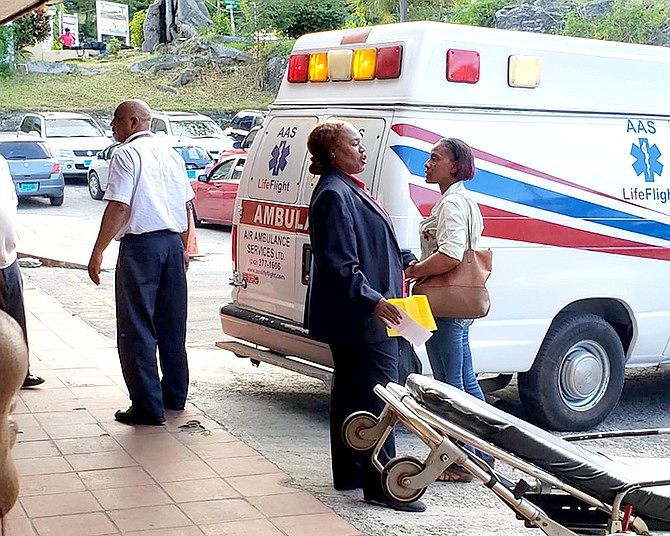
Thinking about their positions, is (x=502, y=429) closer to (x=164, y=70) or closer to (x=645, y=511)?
(x=645, y=511)

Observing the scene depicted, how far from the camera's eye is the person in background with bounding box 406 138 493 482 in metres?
5.89

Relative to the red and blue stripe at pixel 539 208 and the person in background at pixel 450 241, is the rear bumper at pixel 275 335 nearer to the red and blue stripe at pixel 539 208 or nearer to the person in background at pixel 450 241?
the person in background at pixel 450 241

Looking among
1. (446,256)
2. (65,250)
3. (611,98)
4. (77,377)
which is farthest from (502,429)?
(65,250)

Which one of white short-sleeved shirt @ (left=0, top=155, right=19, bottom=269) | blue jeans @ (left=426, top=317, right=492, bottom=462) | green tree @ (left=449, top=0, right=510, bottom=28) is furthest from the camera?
green tree @ (left=449, top=0, right=510, bottom=28)

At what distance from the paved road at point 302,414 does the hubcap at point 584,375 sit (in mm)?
346

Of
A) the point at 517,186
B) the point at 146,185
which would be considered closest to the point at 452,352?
the point at 517,186

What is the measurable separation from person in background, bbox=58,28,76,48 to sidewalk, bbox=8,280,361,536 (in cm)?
4804

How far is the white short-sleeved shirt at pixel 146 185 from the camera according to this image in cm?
653

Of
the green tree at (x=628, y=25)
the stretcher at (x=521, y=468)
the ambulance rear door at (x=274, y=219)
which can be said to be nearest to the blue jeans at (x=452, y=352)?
the ambulance rear door at (x=274, y=219)

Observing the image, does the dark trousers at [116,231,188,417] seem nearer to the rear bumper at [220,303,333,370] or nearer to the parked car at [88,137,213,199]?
the rear bumper at [220,303,333,370]

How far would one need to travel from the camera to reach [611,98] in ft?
24.1

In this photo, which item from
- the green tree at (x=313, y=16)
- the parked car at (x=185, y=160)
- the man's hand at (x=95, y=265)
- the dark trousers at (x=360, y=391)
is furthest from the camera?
the green tree at (x=313, y=16)

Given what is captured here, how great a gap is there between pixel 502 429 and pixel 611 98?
158 inches

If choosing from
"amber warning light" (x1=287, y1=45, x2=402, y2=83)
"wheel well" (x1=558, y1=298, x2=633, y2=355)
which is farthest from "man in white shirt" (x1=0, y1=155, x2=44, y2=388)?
"wheel well" (x1=558, y1=298, x2=633, y2=355)
